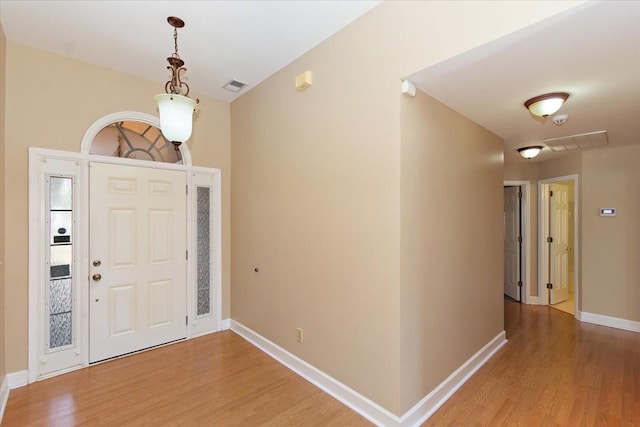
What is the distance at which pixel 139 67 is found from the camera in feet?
10.1

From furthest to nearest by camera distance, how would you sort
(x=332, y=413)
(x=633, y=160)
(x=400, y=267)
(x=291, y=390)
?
(x=633, y=160), (x=291, y=390), (x=332, y=413), (x=400, y=267)

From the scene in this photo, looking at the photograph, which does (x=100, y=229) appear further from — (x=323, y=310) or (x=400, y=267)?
(x=400, y=267)

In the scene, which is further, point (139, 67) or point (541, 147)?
point (541, 147)

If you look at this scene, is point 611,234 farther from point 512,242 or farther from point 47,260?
point 47,260

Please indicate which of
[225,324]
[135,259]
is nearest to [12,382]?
[135,259]

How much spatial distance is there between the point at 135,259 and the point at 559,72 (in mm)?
3998

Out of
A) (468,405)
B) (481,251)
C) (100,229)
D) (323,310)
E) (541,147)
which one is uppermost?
(541,147)

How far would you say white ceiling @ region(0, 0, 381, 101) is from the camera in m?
2.20

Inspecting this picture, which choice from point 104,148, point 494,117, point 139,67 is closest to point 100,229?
point 104,148

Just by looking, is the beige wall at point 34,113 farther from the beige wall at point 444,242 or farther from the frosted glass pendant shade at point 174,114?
the beige wall at point 444,242

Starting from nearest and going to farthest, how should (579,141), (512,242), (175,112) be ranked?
(175,112) → (579,141) → (512,242)

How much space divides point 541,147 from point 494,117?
5.47 ft

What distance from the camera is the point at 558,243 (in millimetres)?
5215

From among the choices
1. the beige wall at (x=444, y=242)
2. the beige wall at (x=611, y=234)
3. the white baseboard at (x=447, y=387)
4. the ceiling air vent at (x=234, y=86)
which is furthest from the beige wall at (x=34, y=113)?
the beige wall at (x=611, y=234)
